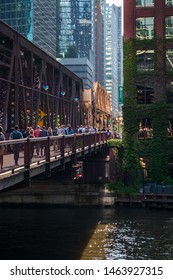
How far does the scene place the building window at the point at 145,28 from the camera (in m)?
48.0

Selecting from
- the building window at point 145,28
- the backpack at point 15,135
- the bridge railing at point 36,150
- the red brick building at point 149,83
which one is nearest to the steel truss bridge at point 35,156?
the bridge railing at point 36,150

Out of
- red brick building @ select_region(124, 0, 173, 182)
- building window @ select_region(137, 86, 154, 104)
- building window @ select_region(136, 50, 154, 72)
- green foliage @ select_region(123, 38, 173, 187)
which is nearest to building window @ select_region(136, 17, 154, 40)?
red brick building @ select_region(124, 0, 173, 182)

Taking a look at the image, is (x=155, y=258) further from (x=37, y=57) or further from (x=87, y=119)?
(x=87, y=119)

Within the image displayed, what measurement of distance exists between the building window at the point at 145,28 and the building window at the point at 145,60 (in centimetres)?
181

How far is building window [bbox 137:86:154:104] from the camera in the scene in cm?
4731

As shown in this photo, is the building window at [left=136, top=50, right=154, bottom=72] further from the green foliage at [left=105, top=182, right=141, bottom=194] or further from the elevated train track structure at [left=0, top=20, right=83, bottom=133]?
the green foliage at [left=105, top=182, right=141, bottom=194]

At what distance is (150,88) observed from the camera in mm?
47500

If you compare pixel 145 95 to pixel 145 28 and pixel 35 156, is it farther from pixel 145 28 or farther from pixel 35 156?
pixel 35 156

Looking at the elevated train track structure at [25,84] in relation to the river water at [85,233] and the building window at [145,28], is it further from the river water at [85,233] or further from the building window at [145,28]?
the building window at [145,28]

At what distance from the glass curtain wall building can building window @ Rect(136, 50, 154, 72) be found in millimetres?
146675

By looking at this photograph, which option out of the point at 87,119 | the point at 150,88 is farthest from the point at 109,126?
the point at 150,88

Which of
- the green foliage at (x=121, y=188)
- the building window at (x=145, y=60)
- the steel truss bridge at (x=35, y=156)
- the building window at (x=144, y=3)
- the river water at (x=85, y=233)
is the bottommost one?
the river water at (x=85, y=233)

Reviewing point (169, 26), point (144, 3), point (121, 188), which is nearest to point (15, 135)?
point (121, 188)

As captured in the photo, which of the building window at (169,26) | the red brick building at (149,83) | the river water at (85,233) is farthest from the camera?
the building window at (169,26)
